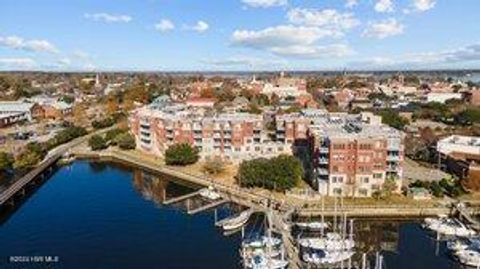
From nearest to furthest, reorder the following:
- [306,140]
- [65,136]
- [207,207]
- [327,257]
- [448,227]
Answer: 1. [327,257]
2. [448,227]
3. [207,207]
4. [306,140]
5. [65,136]

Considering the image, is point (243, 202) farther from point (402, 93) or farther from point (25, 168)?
point (402, 93)

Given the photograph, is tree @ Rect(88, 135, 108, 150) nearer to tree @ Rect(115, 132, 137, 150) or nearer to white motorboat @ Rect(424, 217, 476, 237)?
tree @ Rect(115, 132, 137, 150)

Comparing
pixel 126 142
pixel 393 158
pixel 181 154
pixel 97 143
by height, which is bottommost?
pixel 97 143

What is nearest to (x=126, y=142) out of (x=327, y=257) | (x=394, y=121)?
(x=394, y=121)

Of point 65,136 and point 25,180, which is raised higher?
point 65,136

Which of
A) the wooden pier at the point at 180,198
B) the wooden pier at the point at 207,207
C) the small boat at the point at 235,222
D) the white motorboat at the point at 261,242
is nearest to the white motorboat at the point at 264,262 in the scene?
the white motorboat at the point at 261,242

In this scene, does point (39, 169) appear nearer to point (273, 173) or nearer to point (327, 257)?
point (273, 173)
